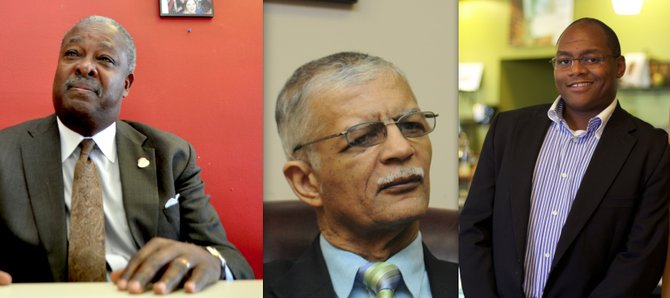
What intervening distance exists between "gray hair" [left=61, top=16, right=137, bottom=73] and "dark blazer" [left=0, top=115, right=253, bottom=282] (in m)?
0.22

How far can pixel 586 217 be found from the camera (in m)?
2.47

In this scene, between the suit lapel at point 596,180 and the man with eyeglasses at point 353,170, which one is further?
the suit lapel at point 596,180

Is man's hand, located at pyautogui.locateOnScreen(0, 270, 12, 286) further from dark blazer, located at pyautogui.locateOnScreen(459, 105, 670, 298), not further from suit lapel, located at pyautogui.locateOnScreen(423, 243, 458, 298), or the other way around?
dark blazer, located at pyautogui.locateOnScreen(459, 105, 670, 298)

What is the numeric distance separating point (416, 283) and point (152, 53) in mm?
1207

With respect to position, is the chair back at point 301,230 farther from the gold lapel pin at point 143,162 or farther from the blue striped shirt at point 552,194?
the gold lapel pin at point 143,162

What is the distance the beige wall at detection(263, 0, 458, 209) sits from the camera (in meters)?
2.26

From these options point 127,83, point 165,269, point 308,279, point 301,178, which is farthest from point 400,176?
point 127,83

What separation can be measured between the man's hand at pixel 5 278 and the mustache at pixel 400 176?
1296mm

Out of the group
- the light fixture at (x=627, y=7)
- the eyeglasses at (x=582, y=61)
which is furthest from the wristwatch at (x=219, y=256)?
the light fixture at (x=627, y=7)

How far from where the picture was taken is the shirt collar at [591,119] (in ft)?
8.39

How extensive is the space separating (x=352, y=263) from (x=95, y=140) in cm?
102

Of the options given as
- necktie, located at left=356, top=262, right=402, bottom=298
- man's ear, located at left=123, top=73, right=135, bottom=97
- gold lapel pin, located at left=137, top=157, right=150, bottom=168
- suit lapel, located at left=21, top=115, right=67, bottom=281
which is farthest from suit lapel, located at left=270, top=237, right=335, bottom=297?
man's ear, located at left=123, top=73, right=135, bottom=97

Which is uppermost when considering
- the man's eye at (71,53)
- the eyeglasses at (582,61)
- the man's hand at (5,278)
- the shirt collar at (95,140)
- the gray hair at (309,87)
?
the man's eye at (71,53)

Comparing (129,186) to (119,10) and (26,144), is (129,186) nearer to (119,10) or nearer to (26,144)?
(26,144)
